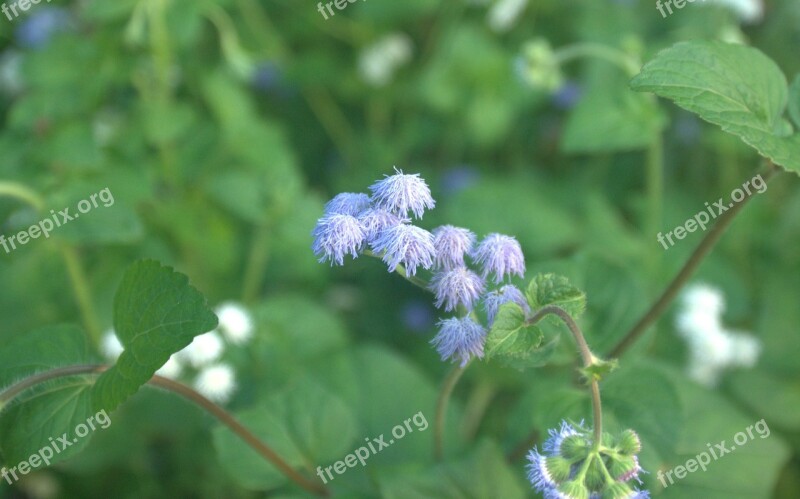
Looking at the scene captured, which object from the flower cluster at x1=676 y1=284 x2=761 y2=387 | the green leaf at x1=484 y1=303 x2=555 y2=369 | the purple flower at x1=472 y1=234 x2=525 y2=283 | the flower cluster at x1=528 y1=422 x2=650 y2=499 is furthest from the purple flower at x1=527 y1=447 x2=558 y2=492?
the flower cluster at x1=676 y1=284 x2=761 y2=387

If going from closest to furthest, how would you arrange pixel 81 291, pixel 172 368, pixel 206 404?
pixel 206 404, pixel 172 368, pixel 81 291

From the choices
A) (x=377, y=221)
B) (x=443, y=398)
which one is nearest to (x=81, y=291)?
(x=443, y=398)

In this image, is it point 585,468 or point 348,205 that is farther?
point 348,205

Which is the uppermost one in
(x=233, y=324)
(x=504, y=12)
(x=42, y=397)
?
(x=504, y=12)

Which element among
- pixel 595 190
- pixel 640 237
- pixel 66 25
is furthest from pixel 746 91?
pixel 66 25

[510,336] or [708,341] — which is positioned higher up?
[708,341]

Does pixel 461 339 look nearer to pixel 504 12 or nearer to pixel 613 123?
pixel 613 123
